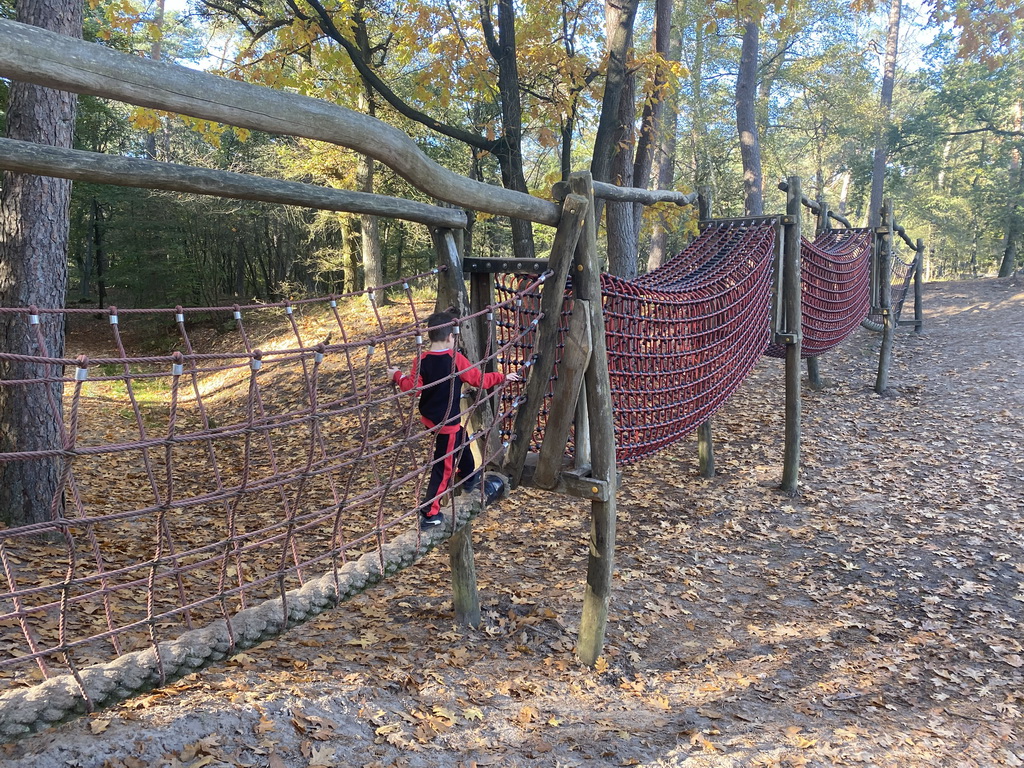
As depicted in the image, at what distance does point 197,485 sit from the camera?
666 cm

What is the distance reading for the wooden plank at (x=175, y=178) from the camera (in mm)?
1760

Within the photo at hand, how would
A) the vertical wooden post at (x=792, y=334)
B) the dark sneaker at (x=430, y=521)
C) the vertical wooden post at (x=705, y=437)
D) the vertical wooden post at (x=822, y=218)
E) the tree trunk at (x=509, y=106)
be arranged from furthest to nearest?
1. the vertical wooden post at (x=822, y=218)
2. the tree trunk at (x=509, y=106)
3. the vertical wooden post at (x=705, y=437)
4. the vertical wooden post at (x=792, y=334)
5. the dark sneaker at (x=430, y=521)

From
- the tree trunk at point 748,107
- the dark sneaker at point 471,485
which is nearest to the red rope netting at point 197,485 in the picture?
the dark sneaker at point 471,485

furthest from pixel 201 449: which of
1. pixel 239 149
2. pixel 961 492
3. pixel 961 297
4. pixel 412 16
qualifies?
pixel 961 297

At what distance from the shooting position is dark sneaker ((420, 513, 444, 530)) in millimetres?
2951

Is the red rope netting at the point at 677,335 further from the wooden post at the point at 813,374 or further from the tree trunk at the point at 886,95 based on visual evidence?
the tree trunk at the point at 886,95

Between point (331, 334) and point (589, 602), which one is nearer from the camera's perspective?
point (589, 602)

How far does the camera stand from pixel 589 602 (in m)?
3.68

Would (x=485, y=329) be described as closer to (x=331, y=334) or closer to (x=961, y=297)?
→ (x=331, y=334)

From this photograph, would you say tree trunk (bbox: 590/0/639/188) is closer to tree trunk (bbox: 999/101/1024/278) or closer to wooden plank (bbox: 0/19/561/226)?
wooden plank (bbox: 0/19/561/226)

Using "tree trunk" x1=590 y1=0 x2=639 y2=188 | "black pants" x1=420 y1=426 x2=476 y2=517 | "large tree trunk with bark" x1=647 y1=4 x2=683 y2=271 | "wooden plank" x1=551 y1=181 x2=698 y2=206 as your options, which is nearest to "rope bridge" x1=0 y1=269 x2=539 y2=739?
"black pants" x1=420 y1=426 x2=476 y2=517

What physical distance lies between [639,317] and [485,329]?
3.25ft

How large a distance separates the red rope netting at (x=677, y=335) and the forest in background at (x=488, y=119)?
252 cm

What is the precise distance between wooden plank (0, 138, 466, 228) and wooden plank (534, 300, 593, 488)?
1.00 metres
